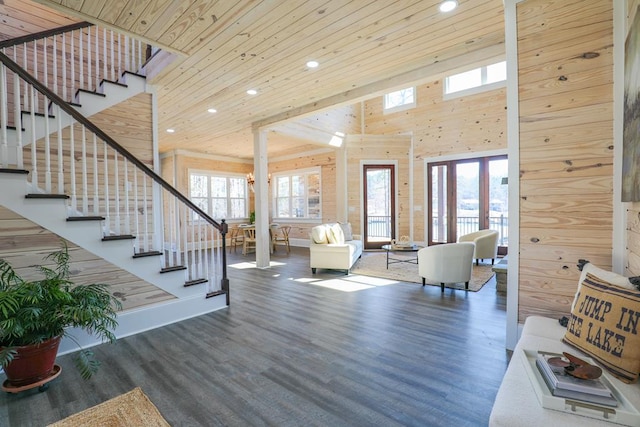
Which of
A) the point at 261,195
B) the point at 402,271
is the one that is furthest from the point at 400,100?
the point at 402,271

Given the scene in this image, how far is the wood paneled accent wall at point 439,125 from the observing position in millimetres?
6898

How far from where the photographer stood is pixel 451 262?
4.18 meters

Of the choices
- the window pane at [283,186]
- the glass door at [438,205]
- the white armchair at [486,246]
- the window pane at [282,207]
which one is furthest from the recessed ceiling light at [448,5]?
the window pane at [282,207]

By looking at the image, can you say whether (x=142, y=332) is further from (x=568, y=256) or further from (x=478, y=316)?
(x=568, y=256)

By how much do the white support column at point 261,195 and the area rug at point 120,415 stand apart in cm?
409

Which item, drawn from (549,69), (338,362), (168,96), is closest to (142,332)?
(338,362)

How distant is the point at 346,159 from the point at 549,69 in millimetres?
6120

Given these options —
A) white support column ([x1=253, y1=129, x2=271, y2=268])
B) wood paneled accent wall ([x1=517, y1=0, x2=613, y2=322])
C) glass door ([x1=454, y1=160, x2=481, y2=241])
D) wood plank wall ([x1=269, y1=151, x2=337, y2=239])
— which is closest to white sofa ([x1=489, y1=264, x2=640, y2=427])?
wood paneled accent wall ([x1=517, y1=0, x2=613, y2=322])

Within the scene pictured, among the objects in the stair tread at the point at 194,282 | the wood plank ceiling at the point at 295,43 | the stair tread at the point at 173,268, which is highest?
the wood plank ceiling at the point at 295,43

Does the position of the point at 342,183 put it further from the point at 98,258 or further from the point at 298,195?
the point at 98,258

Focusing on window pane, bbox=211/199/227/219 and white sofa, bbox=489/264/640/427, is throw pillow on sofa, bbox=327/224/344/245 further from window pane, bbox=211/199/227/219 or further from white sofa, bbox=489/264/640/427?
window pane, bbox=211/199/227/219

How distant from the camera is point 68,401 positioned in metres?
1.91

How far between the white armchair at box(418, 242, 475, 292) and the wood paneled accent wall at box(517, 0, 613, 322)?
174 cm

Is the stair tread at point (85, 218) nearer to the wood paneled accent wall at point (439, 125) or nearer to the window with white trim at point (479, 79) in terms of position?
the wood paneled accent wall at point (439, 125)
